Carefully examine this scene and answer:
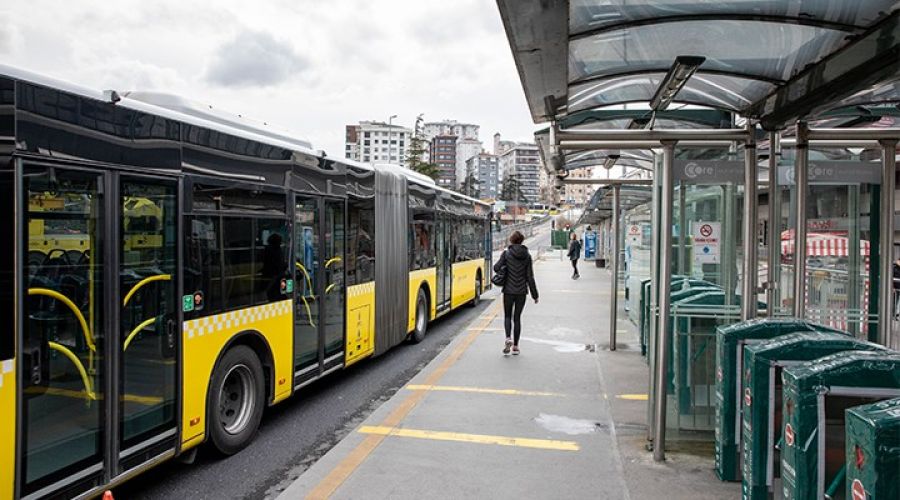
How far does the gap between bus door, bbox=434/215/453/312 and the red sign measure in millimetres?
9860

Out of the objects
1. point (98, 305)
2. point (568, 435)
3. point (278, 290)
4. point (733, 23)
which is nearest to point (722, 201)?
point (568, 435)

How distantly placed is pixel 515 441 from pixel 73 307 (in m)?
3.59

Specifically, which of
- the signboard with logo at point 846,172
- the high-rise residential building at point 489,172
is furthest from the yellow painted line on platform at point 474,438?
the high-rise residential building at point 489,172

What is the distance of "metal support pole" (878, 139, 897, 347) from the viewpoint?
5340 millimetres

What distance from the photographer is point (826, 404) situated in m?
3.10

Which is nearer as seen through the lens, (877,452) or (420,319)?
(877,452)

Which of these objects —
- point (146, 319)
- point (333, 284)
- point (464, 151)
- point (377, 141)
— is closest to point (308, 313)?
point (333, 284)

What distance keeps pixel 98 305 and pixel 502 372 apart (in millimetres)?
5389

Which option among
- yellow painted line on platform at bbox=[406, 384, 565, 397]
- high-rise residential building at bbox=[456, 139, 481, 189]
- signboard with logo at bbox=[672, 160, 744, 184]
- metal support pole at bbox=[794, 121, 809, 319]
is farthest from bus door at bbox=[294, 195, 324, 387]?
high-rise residential building at bbox=[456, 139, 481, 189]

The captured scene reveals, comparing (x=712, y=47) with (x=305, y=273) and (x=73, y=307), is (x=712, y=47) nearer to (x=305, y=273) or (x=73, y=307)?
(x=73, y=307)

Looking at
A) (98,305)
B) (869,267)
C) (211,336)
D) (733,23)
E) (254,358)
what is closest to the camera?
(733,23)

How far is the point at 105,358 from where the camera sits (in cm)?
404

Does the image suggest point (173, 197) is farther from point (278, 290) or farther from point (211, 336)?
point (278, 290)

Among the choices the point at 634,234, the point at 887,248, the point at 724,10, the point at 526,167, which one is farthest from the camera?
the point at 526,167
